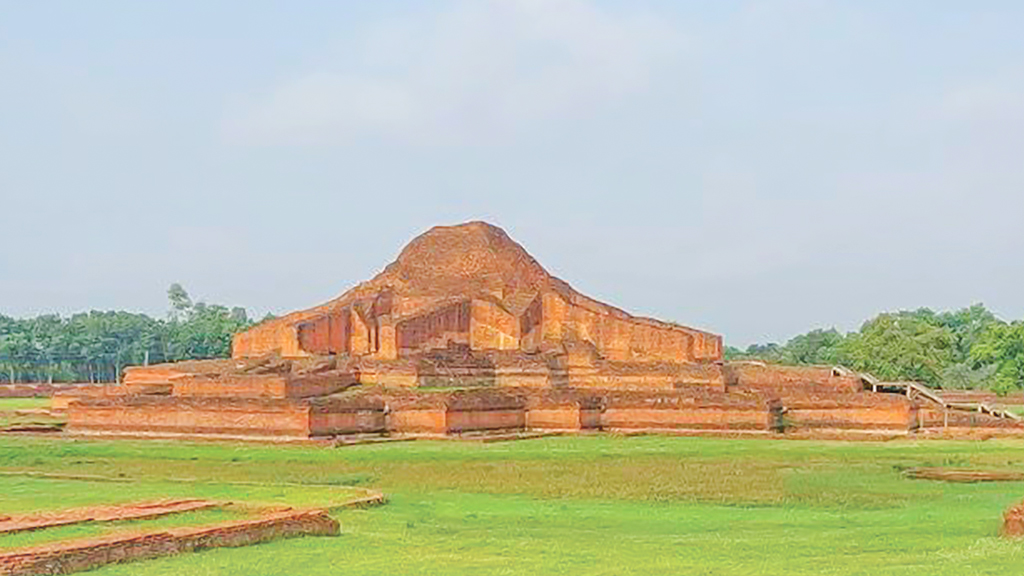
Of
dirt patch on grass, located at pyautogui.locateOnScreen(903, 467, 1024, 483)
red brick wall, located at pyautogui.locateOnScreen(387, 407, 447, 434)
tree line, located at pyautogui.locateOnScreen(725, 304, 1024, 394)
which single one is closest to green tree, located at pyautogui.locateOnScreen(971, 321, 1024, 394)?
tree line, located at pyautogui.locateOnScreen(725, 304, 1024, 394)

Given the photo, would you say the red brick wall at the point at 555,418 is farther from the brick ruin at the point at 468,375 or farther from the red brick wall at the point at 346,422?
the red brick wall at the point at 346,422

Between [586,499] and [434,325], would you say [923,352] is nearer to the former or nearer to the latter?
[434,325]

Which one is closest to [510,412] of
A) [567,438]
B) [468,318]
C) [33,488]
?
[567,438]

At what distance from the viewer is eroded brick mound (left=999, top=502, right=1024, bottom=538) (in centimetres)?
1179

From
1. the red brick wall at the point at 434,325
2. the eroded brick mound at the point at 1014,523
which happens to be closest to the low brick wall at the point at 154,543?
the eroded brick mound at the point at 1014,523

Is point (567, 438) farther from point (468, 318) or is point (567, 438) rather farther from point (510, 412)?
point (468, 318)

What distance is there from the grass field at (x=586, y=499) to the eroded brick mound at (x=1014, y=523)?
0.61 ft

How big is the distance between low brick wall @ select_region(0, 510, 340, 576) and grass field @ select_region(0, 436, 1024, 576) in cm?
21

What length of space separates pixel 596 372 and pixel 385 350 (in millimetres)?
5104

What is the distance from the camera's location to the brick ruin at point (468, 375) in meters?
28.4

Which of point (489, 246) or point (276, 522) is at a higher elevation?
point (489, 246)

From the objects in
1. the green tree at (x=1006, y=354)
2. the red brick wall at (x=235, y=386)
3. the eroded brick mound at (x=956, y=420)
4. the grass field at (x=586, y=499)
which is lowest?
the grass field at (x=586, y=499)

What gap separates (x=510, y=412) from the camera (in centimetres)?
2941

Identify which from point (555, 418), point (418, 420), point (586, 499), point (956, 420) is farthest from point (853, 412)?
point (586, 499)
